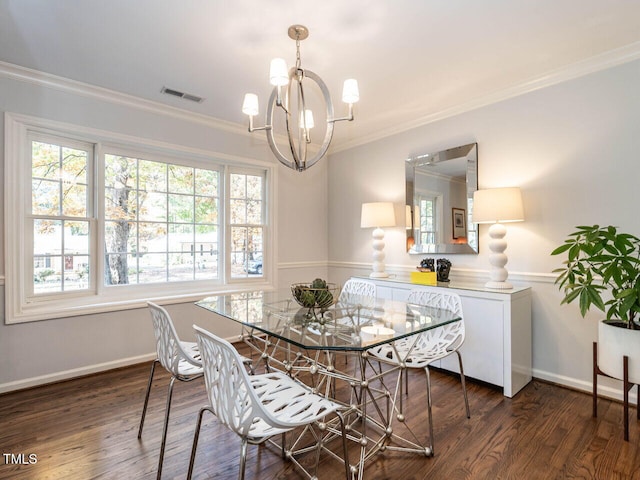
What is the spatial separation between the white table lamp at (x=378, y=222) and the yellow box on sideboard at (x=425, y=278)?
0.48 metres

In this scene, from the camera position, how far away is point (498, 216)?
270 cm

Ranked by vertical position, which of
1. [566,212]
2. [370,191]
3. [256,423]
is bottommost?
[256,423]

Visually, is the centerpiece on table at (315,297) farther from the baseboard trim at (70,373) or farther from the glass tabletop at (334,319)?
the baseboard trim at (70,373)

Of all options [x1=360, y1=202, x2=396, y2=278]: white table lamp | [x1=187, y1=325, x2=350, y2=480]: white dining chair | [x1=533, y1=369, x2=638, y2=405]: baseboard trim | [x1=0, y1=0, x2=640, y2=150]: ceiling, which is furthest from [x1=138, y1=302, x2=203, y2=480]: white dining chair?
[x1=533, y1=369, x2=638, y2=405]: baseboard trim

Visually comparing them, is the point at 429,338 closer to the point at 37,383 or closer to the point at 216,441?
the point at 216,441

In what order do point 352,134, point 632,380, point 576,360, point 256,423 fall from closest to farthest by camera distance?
point 256,423 < point 632,380 < point 576,360 < point 352,134

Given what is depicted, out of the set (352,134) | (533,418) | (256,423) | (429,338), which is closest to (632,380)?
(533,418)

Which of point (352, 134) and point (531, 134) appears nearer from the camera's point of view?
point (531, 134)

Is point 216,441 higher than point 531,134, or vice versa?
point 531,134

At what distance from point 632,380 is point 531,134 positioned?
6.38ft

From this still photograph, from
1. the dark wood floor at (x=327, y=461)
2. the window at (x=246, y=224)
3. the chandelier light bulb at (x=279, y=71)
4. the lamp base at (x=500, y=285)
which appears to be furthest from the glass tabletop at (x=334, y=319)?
the window at (x=246, y=224)

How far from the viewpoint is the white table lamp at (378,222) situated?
3.70 meters

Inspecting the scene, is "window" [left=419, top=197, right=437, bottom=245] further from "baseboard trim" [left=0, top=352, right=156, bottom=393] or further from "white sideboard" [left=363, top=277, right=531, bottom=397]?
"baseboard trim" [left=0, top=352, right=156, bottom=393]

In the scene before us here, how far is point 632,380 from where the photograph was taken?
2.03 meters
